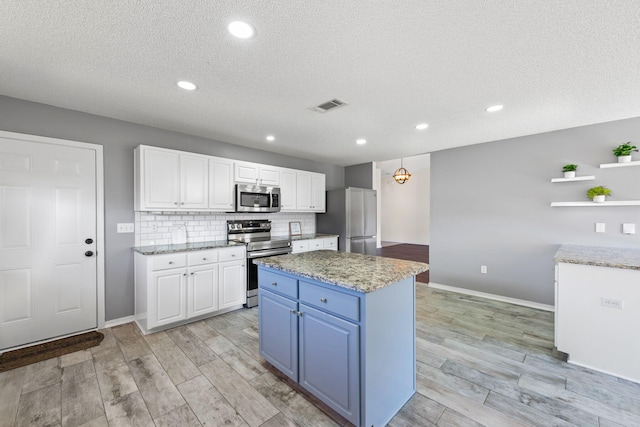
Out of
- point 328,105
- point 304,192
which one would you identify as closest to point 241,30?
point 328,105

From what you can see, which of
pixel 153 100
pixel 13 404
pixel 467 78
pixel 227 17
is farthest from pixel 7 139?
pixel 467 78

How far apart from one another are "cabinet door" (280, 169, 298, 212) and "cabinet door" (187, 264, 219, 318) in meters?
1.68

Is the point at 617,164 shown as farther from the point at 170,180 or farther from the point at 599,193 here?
the point at 170,180

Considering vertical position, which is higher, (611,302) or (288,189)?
(288,189)

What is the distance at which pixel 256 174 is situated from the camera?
414 centimetres

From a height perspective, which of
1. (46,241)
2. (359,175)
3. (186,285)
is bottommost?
(186,285)

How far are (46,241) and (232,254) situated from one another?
1868 millimetres

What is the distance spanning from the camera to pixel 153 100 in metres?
2.58

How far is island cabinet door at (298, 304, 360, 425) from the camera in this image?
1.58 meters

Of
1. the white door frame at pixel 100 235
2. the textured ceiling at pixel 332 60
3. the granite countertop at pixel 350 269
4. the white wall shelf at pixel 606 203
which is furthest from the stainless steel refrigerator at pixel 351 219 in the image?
the white door frame at pixel 100 235

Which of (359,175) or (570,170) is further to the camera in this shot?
(359,175)

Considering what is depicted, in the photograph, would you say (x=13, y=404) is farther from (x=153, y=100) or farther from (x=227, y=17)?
(x=227, y=17)

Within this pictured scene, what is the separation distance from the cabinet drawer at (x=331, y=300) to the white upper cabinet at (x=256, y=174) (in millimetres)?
2551

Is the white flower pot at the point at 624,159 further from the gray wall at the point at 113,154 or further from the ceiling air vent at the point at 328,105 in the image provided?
the gray wall at the point at 113,154
